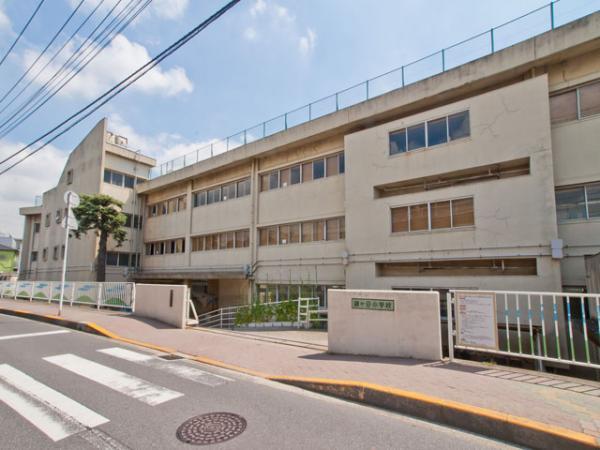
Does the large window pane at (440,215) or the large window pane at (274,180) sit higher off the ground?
the large window pane at (274,180)

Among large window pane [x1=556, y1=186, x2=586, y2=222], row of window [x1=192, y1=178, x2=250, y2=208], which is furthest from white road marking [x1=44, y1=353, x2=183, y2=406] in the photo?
row of window [x1=192, y1=178, x2=250, y2=208]

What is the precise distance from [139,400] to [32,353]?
442 cm

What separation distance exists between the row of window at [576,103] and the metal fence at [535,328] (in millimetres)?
6037

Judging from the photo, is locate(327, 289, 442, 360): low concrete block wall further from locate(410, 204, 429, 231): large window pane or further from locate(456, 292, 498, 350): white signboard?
locate(410, 204, 429, 231): large window pane

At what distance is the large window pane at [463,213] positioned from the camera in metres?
12.7

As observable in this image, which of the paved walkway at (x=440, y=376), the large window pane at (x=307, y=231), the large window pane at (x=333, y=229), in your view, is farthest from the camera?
the large window pane at (x=307, y=231)

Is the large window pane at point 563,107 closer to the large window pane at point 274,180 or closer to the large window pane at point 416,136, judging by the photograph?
the large window pane at point 416,136

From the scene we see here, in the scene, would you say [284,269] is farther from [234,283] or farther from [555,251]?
[555,251]

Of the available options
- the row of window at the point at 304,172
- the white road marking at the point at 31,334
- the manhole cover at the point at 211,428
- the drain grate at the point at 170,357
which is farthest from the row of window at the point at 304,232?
the manhole cover at the point at 211,428

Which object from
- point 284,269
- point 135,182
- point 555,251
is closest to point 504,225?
point 555,251

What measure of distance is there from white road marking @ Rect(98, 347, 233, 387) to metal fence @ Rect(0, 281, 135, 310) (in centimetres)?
663

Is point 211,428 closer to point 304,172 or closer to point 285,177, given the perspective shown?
point 304,172

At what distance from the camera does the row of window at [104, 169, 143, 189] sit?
2755 centimetres

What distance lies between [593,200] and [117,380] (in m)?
13.9
